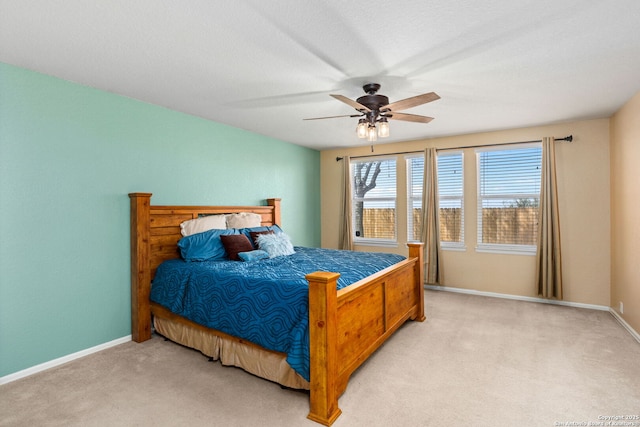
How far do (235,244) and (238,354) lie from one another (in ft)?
4.04

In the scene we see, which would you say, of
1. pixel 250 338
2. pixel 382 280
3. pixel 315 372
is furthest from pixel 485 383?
pixel 250 338

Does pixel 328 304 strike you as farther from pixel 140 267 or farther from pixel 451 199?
pixel 451 199

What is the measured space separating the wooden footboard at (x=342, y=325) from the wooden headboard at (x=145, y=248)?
203cm

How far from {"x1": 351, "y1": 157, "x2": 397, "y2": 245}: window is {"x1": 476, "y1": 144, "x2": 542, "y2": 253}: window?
53.8 inches

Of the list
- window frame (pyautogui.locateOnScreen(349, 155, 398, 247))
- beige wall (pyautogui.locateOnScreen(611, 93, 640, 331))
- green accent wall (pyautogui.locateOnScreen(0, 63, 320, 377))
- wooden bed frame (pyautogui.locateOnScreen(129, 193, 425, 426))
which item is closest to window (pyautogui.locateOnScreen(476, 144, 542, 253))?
beige wall (pyautogui.locateOnScreen(611, 93, 640, 331))

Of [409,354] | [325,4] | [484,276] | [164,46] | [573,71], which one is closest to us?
[325,4]

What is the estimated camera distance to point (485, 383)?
239 cm

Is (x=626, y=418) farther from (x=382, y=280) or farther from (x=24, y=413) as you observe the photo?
(x=24, y=413)

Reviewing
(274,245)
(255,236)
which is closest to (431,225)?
(274,245)

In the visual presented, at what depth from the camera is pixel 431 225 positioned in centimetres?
500

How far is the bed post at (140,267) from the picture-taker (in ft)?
10.5

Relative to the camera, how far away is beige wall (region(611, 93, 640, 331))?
3.17 m

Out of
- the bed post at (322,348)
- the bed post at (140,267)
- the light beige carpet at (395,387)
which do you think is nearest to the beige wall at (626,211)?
the light beige carpet at (395,387)

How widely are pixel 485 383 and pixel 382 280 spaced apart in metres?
1.05
